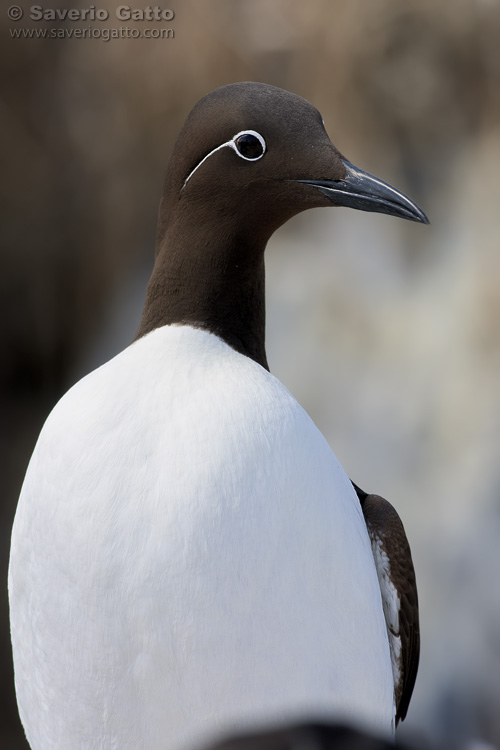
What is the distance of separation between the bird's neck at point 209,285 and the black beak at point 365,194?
231 mm

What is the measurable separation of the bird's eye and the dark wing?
0.94 meters

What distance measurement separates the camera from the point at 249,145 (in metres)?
2.22

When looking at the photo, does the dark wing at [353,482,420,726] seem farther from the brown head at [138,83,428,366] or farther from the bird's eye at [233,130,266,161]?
the bird's eye at [233,130,266,161]

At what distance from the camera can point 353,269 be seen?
5.28 metres

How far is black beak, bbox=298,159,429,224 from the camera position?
87.9 inches

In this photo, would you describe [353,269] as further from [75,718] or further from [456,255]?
[75,718]

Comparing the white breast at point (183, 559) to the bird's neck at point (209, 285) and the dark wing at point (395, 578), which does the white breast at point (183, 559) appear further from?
the dark wing at point (395, 578)

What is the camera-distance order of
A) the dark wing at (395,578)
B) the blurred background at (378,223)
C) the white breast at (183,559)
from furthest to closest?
the blurred background at (378,223) → the dark wing at (395,578) → the white breast at (183,559)

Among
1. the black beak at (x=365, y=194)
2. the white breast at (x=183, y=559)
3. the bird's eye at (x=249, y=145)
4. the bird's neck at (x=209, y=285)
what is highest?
the bird's eye at (x=249, y=145)

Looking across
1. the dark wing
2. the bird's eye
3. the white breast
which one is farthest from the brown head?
the dark wing

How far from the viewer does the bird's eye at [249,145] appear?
7.26 ft

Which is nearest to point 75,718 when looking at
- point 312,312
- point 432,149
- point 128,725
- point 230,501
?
point 128,725

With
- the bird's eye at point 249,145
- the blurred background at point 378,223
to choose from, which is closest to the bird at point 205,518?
the bird's eye at point 249,145

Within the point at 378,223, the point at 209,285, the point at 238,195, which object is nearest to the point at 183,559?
the point at 209,285
